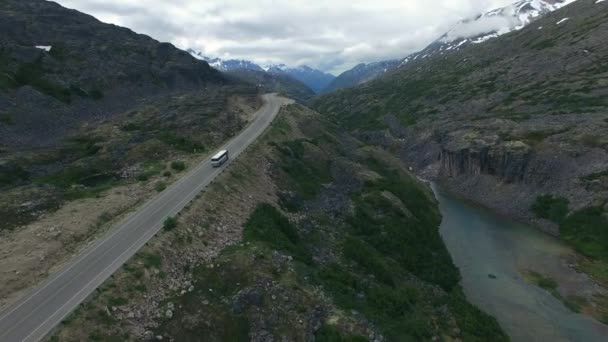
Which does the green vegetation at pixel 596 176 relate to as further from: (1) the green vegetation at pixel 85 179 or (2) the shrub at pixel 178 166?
(1) the green vegetation at pixel 85 179

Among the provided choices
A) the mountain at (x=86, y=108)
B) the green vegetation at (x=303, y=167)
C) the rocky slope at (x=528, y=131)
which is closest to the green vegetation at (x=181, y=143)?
the mountain at (x=86, y=108)

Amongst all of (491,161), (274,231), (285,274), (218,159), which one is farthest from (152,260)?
(491,161)

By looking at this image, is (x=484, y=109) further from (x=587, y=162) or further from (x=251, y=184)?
(x=251, y=184)

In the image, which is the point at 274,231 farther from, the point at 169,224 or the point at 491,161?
the point at 491,161

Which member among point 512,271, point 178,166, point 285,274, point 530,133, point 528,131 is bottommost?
point 512,271

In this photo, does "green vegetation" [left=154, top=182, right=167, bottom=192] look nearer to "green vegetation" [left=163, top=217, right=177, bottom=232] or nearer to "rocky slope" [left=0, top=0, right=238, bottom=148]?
"green vegetation" [left=163, top=217, right=177, bottom=232]
